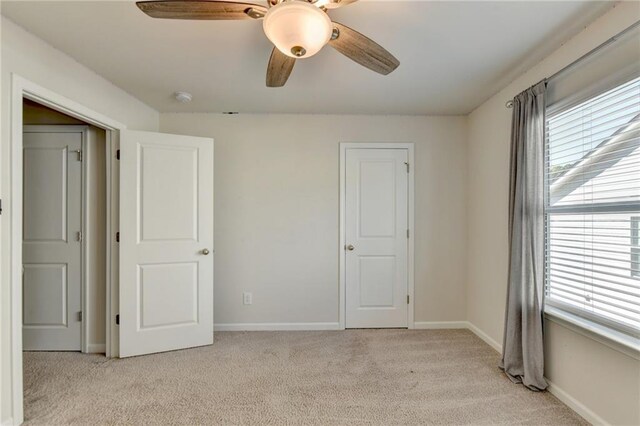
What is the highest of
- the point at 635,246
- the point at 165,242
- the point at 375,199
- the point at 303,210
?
the point at 375,199

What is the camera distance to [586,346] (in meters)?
1.78

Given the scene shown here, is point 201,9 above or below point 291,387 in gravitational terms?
above

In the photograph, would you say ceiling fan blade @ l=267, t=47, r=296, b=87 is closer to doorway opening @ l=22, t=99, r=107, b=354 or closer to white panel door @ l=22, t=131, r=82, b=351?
doorway opening @ l=22, t=99, r=107, b=354

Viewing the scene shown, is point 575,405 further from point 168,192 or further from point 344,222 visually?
point 168,192

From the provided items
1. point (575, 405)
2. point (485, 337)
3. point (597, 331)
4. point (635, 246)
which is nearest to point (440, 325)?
point (485, 337)

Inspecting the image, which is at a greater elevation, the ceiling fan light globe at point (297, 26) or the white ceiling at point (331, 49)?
the white ceiling at point (331, 49)

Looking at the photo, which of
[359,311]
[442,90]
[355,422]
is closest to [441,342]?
[359,311]

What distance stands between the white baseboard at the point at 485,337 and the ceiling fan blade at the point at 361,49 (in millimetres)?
2537

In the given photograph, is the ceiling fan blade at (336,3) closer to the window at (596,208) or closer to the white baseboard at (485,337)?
the window at (596,208)

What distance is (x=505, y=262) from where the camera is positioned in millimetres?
2596

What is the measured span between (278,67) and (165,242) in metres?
1.89

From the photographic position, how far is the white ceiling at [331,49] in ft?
5.28

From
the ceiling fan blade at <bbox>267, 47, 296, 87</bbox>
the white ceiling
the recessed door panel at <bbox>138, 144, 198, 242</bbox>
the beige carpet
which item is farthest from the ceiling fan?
the beige carpet

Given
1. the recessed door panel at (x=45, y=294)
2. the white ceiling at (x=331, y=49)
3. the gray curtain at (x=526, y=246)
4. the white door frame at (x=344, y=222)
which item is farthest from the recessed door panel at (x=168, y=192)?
the gray curtain at (x=526, y=246)
